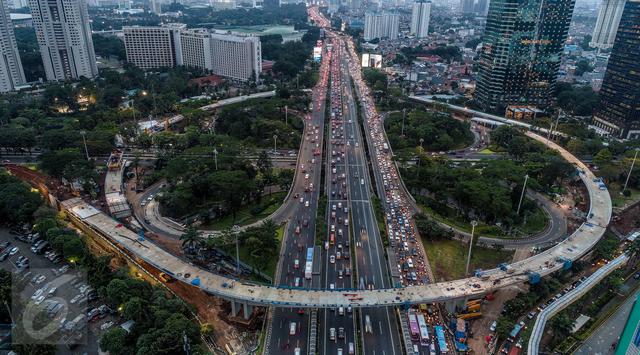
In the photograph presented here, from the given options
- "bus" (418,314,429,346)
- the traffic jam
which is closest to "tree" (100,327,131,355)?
"bus" (418,314,429,346)

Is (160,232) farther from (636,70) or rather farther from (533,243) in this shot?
(636,70)

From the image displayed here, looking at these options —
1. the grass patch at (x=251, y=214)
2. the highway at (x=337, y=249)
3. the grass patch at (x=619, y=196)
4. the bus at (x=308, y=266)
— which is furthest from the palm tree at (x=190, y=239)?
the grass patch at (x=619, y=196)

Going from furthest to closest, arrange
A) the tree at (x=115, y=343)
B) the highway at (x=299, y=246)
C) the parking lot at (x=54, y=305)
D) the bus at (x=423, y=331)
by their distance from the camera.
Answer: the highway at (x=299, y=246)
the bus at (x=423, y=331)
the parking lot at (x=54, y=305)
the tree at (x=115, y=343)

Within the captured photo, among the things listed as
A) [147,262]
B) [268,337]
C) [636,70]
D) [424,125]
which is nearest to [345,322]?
[268,337]

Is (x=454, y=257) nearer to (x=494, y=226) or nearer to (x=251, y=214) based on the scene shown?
(x=494, y=226)

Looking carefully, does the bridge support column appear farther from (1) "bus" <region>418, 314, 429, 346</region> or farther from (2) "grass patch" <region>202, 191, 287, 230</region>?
(1) "bus" <region>418, 314, 429, 346</region>

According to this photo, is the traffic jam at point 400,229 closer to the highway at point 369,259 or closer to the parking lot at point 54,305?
the highway at point 369,259

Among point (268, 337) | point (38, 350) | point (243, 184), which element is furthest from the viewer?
point (243, 184)
